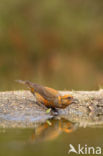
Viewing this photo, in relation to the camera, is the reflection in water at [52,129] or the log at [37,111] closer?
the reflection in water at [52,129]

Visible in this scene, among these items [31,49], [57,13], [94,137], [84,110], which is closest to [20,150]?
[94,137]

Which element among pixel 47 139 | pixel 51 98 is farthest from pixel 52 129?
pixel 51 98

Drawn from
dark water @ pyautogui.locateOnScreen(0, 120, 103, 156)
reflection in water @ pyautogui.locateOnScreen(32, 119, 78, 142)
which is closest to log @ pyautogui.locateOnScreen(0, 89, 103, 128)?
reflection in water @ pyautogui.locateOnScreen(32, 119, 78, 142)

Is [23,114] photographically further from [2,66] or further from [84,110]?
[2,66]

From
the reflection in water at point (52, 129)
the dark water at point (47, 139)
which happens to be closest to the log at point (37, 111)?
the reflection in water at point (52, 129)

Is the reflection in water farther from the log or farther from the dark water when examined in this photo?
the log

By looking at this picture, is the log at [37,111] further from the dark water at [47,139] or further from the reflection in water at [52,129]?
the dark water at [47,139]

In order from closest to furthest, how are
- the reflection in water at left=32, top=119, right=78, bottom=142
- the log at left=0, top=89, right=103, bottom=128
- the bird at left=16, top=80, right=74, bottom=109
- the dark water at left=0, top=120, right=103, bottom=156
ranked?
the dark water at left=0, top=120, right=103, bottom=156
the reflection in water at left=32, top=119, right=78, bottom=142
the log at left=0, top=89, right=103, bottom=128
the bird at left=16, top=80, right=74, bottom=109
